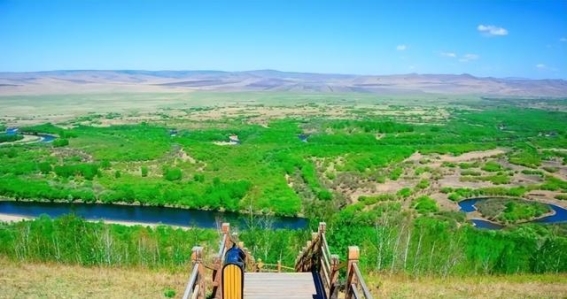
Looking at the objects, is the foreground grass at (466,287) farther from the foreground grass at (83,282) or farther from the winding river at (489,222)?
the winding river at (489,222)

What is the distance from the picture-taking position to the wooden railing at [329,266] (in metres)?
8.03

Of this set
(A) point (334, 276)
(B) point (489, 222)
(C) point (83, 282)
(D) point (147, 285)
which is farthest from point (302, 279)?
(B) point (489, 222)

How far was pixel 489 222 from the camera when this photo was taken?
138 feet

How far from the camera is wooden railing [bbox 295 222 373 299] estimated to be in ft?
26.3

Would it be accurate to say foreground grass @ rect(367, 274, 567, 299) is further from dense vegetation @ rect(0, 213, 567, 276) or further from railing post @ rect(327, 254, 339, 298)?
railing post @ rect(327, 254, 339, 298)

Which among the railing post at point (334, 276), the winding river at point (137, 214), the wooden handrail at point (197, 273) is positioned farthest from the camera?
the winding river at point (137, 214)

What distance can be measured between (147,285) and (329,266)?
6839 millimetres

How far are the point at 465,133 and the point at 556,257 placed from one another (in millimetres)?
83535

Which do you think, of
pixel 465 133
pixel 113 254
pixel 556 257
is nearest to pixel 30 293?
pixel 113 254

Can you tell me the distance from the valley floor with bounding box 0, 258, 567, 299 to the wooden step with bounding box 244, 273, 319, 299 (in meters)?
3.59

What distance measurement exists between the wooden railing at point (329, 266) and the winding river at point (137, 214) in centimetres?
2857

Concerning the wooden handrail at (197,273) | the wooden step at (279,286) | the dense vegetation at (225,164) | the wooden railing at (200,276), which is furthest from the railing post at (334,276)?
the dense vegetation at (225,164)

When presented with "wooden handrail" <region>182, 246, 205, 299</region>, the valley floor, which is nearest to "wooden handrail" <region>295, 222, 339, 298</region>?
the valley floor

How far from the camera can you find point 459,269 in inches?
851
